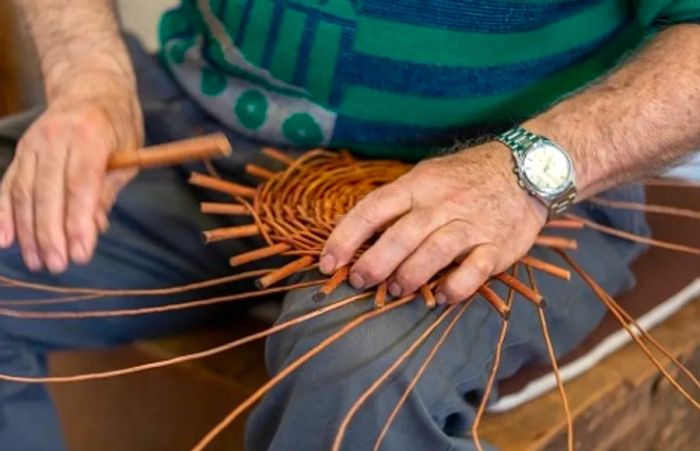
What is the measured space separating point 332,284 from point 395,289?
4 centimetres

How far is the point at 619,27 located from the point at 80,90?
0.48m

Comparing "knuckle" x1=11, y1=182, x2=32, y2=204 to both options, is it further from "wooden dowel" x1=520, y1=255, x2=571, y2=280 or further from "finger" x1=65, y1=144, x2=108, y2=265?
"wooden dowel" x1=520, y1=255, x2=571, y2=280

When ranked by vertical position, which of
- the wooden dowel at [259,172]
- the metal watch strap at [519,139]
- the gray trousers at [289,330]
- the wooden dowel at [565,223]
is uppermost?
the metal watch strap at [519,139]

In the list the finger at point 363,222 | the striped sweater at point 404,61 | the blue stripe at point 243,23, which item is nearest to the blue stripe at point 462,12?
the striped sweater at point 404,61

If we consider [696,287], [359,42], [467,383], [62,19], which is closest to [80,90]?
→ [62,19]

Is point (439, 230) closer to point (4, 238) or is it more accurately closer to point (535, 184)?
point (535, 184)

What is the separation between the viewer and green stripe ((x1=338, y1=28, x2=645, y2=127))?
941mm

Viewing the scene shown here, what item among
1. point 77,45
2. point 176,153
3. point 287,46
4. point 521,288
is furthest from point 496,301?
point 77,45

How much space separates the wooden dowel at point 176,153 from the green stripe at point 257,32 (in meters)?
0.22

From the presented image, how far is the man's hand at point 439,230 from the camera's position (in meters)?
0.72

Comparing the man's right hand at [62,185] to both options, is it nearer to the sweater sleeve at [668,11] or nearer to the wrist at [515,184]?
the wrist at [515,184]

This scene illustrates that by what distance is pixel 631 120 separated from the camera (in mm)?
829

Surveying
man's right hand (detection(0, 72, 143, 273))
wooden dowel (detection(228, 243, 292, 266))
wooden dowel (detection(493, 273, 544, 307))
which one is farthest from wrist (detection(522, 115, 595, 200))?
man's right hand (detection(0, 72, 143, 273))

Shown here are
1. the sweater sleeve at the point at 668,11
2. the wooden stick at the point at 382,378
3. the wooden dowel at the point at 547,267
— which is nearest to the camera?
the wooden stick at the point at 382,378
